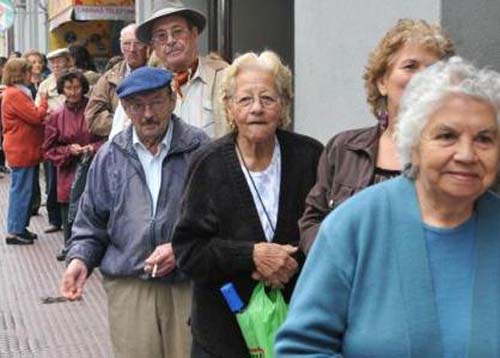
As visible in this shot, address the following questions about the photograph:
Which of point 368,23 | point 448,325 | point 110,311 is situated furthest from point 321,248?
point 368,23

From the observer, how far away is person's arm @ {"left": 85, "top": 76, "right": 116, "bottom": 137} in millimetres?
7543

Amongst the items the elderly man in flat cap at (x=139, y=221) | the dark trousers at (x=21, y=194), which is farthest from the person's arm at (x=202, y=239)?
the dark trousers at (x=21, y=194)

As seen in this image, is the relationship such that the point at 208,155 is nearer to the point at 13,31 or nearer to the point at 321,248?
the point at 321,248

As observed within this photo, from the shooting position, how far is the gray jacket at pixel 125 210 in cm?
418

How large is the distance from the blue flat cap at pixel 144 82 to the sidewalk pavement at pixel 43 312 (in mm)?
3080

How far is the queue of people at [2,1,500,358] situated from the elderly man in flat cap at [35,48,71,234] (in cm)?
382

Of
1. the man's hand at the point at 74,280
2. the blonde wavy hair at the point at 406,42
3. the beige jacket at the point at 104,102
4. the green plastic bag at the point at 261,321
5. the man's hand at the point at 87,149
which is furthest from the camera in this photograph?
→ the man's hand at the point at 87,149

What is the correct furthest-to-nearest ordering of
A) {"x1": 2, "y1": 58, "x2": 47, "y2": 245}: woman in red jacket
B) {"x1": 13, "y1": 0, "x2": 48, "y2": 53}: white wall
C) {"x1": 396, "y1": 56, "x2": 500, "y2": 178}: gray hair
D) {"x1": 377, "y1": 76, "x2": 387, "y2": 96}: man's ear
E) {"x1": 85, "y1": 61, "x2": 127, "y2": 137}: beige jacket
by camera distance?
{"x1": 13, "y1": 0, "x2": 48, "y2": 53}: white wall, {"x1": 2, "y1": 58, "x2": 47, "y2": 245}: woman in red jacket, {"x1": 85, "y1": 61, "x2": 127, "y2": 137}: beige jacket, {"x1": 377, "y1": 76, "x2": 387, "y2": 96}: man's ear, {"x1": 396, "y1": 56, "x2": 500, "y2": 178}: gray hair

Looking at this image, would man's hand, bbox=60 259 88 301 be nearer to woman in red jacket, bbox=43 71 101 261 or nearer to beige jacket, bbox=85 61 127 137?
beige jacket, bbox=85 61 127 137

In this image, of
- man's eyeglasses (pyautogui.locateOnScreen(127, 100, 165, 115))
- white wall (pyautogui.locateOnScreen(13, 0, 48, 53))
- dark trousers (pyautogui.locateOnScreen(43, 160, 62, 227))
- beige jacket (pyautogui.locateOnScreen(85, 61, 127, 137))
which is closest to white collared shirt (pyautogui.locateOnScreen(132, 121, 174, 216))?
man's eyeglasses (pyautogui.locateOnScreen(127, 100, 165, 115))

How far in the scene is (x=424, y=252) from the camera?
236 centimetres

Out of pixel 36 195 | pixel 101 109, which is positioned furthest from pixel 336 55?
pixel 36 195

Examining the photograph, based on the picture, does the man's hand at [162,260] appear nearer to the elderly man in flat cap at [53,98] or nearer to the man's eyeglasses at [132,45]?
the man's eyeglasses at [132,45]

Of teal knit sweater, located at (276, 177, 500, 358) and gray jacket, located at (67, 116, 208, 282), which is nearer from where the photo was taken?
teal knit sweater, located at (276, 177, 500, 358)
